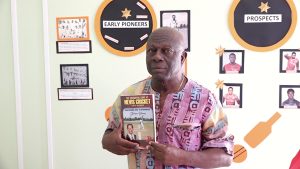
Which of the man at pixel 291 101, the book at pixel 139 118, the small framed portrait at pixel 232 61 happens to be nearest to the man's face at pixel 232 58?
the small framed portrait at pixel 232 61

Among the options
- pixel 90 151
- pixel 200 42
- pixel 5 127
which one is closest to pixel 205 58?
pixel 200 42

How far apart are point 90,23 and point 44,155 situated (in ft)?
2.81

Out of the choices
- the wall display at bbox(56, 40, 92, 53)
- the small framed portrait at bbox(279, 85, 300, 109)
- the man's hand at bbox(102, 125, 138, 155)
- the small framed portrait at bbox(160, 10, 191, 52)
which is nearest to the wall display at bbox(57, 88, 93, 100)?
the wall display at bbox(56, 40, 92, 53)

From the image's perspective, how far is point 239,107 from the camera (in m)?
1.74

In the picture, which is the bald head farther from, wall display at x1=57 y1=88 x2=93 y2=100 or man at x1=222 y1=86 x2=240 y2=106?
wall display at x1=57 y1=88 x2=93 y2=100

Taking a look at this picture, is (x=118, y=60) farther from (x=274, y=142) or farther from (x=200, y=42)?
(x=274, y=142)

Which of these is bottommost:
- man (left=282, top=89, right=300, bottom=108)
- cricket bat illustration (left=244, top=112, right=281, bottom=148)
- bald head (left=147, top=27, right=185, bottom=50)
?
cricket bat illustration (left=244, top=112, right=281, bottom=148)

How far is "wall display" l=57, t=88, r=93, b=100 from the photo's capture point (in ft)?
6.07

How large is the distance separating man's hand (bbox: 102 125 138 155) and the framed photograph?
84 centimetres

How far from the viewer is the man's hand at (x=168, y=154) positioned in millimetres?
1045

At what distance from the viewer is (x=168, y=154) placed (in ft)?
3.42

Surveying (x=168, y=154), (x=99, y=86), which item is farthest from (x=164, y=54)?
(x=99, y=86)

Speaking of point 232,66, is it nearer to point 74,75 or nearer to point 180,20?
point 180,20

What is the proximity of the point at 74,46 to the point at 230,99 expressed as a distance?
93 cm
